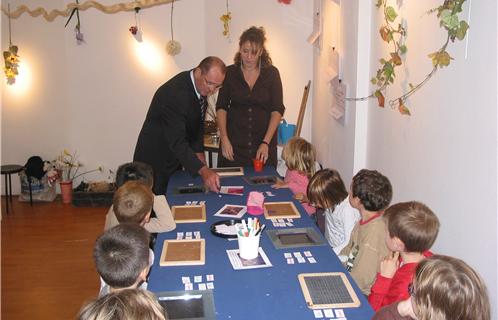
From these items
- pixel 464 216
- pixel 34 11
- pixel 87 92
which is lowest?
pixel 464 216

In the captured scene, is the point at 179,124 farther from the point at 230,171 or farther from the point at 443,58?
the point at 443,58

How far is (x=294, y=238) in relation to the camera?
A: 8.57 ft

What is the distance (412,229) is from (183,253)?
3.25ft

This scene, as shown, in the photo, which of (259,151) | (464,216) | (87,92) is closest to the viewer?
(464,216)

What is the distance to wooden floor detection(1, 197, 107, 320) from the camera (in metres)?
Answer: 3.81

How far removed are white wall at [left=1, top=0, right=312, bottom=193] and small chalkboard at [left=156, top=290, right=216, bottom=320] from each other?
4154mm

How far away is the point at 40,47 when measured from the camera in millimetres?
6188

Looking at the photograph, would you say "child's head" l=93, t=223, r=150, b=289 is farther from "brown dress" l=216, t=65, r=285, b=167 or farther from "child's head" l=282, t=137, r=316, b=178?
"brown dress" l=216, t=65, r=285, b=167

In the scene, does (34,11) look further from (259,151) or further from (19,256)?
(259,151)

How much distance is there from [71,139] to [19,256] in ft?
6.61

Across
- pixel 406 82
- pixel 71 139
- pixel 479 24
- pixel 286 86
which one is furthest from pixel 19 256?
pixel 479 24

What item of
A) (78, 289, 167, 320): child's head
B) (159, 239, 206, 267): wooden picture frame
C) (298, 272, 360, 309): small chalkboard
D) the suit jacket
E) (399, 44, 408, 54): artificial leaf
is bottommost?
(298, 272, 360, 309): small chalkboard

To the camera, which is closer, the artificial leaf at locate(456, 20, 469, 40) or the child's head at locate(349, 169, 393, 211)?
the artificial leaf at locate(456, 20, 469, 40)

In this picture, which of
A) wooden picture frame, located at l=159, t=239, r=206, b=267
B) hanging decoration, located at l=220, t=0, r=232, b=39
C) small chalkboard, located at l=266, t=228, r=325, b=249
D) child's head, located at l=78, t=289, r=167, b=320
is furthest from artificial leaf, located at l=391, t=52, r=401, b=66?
hanging decoration, located at l=220, t=0, r=232, b=39
